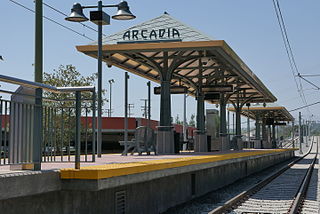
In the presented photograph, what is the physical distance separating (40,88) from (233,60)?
12909 millimetres

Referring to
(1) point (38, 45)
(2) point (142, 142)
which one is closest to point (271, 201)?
(2) point (142, 142)

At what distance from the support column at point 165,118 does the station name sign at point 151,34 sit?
2.42ft

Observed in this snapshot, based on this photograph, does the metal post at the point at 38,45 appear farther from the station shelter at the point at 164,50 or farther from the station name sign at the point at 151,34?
the station name sign at the point at 151,34

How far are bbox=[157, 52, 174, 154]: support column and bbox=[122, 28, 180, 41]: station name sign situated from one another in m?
0.74

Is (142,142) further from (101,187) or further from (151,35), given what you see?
(101,187)

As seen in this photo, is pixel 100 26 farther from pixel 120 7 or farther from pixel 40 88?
pixel 40 88

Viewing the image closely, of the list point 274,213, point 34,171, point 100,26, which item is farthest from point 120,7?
point 34,171

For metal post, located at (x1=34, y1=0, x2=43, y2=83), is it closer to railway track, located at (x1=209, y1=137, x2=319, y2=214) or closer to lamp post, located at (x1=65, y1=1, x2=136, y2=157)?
lamp post, located at (x1=65, y1=1, x2=136, y2=157)

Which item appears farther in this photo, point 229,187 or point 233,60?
point 233,60

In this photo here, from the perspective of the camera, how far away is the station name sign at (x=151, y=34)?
1736 cm

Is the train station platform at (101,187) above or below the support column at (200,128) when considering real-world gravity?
below

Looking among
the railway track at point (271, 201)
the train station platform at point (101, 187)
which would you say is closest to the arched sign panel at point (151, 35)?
the train station platform at point (101, 187)

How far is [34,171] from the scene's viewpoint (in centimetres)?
674

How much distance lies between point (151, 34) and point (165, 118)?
3.05m
